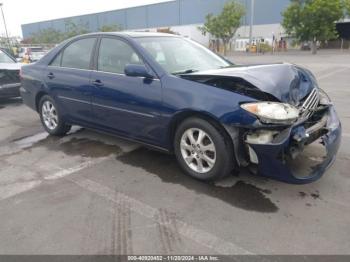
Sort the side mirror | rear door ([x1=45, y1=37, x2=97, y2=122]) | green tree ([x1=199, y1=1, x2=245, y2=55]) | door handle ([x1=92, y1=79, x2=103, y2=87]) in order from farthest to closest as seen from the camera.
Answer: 1. green tree ([x1=199, y1=1, x2=245, y2=55])
2. rear door ([x1=45, y1=37, x2=97, y2=122])
3. door handle ([x1=92, y1=79, x2=103, y2=87])
4. the side mirror

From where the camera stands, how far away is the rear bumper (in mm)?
8006

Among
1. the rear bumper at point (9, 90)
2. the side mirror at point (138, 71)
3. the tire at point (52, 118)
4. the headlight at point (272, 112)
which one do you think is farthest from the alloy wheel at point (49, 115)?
the headlight at point (272, 112)

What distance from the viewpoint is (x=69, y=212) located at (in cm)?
304

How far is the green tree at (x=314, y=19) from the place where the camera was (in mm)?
32500

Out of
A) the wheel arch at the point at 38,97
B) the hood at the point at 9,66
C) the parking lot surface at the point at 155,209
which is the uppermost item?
the hood at the point at 9,66

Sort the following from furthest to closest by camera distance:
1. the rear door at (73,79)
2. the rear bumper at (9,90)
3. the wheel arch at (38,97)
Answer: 1. the rear bumper at (9,90)
2. the wheel arch at (38,97)
3. the rear door at (73,79)

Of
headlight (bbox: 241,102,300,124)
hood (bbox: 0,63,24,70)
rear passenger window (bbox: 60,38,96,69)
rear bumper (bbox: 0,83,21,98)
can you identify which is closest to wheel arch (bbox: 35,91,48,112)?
rear passenger window (bbox: 60,38,96,69)

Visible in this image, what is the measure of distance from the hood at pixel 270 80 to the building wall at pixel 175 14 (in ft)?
172

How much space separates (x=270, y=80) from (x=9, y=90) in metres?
7.04

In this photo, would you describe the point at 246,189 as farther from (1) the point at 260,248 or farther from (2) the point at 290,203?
(1) the point at 260,248

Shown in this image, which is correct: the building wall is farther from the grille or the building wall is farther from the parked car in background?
the grille

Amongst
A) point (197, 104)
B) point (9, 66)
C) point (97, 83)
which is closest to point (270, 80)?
point (197, 104)

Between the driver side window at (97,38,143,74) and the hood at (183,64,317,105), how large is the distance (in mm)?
889

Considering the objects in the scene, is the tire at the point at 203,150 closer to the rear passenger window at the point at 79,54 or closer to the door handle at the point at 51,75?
the rear passenger window at the point at 79,54
